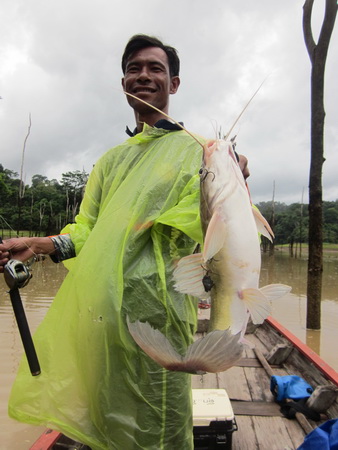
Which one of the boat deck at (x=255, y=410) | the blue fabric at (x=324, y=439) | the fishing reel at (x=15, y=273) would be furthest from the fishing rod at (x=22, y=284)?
the boat deck at (x=255, y=410)

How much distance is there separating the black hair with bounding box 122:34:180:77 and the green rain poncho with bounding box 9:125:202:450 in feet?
2.16

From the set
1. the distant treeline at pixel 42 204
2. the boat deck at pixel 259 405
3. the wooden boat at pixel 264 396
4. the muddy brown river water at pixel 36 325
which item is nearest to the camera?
the wooden boat at pixel 264 396

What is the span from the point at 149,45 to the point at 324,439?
8.43ft

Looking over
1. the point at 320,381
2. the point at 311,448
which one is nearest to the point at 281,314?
the point at 320,381

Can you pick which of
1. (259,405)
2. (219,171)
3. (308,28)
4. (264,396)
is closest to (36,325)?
(264,396)

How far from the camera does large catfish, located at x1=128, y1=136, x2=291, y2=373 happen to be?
1241mm

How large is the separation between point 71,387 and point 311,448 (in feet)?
5.38

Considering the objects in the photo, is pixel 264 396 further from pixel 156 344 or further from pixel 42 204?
pixel 42 204

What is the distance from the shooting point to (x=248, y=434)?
339cm

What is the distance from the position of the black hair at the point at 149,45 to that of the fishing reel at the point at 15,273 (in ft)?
4.23

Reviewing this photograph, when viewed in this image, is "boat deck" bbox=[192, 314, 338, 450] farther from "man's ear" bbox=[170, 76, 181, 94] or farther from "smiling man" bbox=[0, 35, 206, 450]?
"man's ear" bbox=[170, 76, 181, 94]

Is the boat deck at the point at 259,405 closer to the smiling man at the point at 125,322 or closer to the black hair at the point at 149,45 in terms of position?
the smiling man at the point at 125,322

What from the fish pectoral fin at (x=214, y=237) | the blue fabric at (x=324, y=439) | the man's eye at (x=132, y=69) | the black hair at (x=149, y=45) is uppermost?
the black hair at (x=149, y=45)

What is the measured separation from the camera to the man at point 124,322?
5.19 ft
